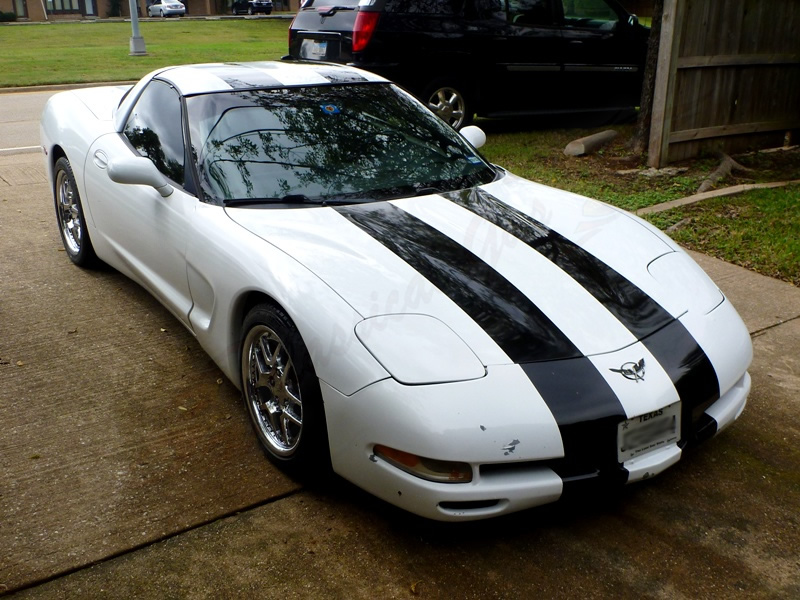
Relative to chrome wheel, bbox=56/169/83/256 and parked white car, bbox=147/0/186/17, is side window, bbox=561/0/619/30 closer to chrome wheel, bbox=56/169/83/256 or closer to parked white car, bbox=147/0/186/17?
chrome wheel, bbox=56/169/83/256

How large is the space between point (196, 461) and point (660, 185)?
18.1 feet

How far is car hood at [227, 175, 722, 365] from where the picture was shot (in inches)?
116

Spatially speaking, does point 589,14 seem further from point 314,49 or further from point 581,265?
point 581,265

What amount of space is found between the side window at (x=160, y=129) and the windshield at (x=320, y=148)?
120 mm

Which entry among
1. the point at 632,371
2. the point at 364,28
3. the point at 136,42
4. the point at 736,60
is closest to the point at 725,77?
the point at 736,60

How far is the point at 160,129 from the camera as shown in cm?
431

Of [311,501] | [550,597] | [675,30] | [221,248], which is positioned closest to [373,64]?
[675,30]

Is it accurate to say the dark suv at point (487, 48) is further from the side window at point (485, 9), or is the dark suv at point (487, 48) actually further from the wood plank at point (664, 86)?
the wood plank at point (664, 86)

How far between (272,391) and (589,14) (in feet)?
26.6

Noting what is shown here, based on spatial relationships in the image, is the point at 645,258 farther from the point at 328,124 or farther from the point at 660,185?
the point at 660,185

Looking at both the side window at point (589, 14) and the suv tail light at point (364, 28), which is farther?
the side window at point (589, 14)

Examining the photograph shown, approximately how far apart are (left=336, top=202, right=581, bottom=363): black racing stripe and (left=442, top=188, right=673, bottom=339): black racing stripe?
0.30 meters

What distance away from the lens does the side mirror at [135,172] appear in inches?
149

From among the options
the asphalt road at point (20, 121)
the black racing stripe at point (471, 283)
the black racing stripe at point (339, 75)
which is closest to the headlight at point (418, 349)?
the black racing stripe at point (471, 283)
